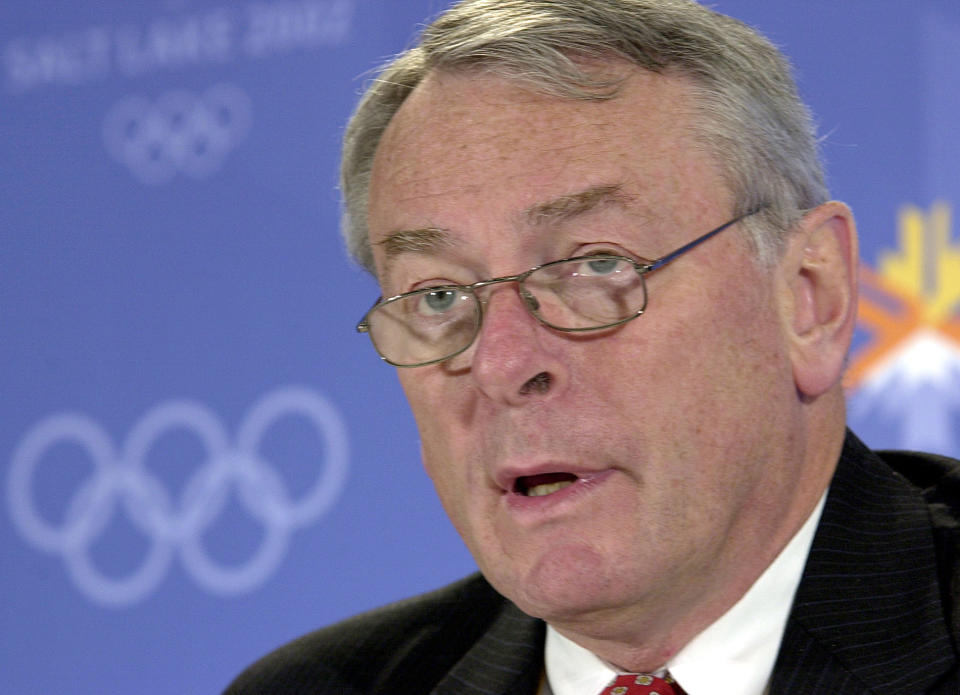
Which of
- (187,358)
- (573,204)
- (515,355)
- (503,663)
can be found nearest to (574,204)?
(573,204)

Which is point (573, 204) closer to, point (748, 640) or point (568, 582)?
point (568, 582)

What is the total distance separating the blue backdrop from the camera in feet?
10.4

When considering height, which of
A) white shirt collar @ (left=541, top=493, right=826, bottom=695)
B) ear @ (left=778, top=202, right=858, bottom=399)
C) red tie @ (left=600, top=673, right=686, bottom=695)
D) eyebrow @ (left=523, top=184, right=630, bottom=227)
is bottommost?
red tie @ (left=600, top=673, right=686, bottom=695)

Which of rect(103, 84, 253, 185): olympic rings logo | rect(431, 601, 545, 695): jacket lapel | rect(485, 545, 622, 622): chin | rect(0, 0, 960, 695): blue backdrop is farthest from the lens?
rect(103, 84, 253, 185): olympic rings logo

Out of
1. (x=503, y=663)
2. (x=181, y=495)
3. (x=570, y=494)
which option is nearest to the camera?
(x=570, y=494)

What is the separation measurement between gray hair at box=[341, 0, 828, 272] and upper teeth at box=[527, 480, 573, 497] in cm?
41

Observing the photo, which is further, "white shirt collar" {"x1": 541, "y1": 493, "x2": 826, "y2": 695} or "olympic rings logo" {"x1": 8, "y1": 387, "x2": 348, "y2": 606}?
"olympic rings logo" {"x1": 8, "y1": 387, "x2": 348, "y2": 606}

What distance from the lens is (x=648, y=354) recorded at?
1.60m

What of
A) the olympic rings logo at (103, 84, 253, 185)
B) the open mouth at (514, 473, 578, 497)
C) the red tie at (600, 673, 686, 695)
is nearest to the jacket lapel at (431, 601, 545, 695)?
the red tie at (600, 673, 686, 695)

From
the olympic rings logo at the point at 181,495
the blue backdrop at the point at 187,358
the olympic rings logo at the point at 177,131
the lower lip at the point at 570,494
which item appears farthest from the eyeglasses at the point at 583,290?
the olympic rings logo at the point at 177,131

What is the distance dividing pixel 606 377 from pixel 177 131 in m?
2.13

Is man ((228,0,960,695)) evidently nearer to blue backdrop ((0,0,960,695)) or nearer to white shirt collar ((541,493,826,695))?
white shirt collar ((541,493,826,695))

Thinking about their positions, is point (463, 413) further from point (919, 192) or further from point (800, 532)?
point (919, 192)

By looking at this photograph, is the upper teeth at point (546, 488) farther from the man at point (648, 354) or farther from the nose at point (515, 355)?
the nose at point (515, 355)
